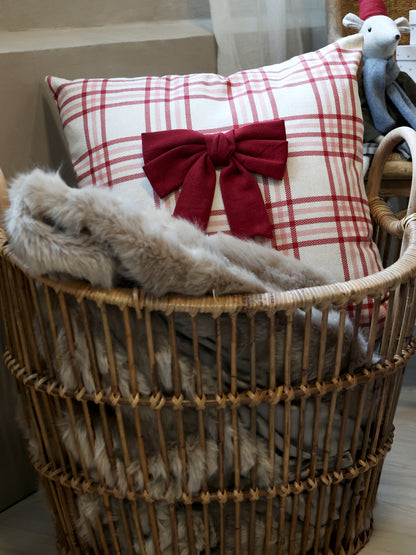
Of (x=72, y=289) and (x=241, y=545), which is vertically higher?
(x=72, y=289)

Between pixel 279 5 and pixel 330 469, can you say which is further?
pixel 279 5

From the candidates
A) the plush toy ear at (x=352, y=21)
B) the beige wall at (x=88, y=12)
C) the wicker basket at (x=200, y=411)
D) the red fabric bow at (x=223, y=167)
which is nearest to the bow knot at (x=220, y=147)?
the red fabric bow at (x=223, y=167)

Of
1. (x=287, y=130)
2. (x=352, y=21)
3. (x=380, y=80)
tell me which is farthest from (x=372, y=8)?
(x=287, y=130)

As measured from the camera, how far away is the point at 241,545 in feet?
2.98

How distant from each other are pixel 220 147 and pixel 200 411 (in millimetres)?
446

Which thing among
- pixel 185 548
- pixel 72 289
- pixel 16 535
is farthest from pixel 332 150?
pixel 16 535

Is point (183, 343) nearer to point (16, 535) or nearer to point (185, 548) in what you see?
point (185, 548)

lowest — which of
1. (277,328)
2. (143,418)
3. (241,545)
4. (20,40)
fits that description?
(241,545)

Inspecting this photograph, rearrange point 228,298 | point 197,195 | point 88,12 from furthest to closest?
point 88,12
point 197,195
point 228,298

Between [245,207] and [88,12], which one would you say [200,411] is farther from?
[88,12]

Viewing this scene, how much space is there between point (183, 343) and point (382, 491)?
60 centimetres

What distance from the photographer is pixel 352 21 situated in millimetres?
1462

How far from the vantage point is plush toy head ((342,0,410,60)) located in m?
1.38

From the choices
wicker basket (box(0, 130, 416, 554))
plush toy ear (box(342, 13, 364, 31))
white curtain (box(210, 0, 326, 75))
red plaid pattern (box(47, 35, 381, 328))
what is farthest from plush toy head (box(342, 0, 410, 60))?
wicker basket (box(0, 130, 416, 554))
